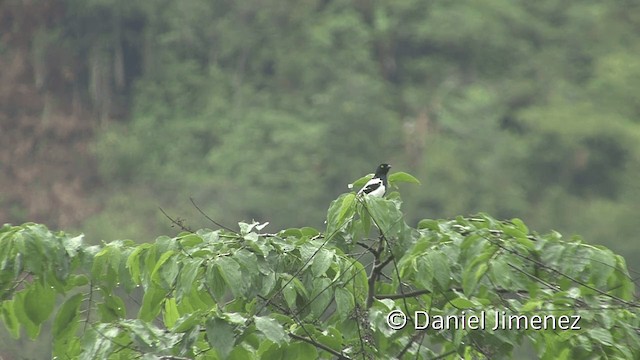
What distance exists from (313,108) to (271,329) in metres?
27.2

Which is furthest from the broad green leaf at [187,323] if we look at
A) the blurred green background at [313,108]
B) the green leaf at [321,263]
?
the blurred green background at [313,108]

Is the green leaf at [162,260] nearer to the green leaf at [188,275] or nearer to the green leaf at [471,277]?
the green leaf at [188,275]

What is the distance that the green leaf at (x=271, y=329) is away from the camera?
2.19 m

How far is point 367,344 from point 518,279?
281mm

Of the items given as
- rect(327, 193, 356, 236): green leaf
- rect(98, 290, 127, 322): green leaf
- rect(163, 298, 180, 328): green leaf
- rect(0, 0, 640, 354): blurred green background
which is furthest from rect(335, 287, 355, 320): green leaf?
rect(0, 0, 640, 354): blurred green background

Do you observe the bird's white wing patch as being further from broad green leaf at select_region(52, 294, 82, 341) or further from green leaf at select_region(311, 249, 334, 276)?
broad green leaf at select_region(52, 294, 82, 341)

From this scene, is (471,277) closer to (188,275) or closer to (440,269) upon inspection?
(440,269)

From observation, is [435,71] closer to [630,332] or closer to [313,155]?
[313,155]

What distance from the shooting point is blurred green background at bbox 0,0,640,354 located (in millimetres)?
27922

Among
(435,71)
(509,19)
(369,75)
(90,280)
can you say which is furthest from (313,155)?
(90,280)

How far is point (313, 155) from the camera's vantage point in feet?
92.8

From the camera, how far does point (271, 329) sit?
220 centimetres

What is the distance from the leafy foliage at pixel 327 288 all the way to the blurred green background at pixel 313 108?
2334 cm

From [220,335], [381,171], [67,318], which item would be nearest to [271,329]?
[220,335]
